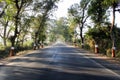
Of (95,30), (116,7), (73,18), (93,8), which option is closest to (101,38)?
(95,30)

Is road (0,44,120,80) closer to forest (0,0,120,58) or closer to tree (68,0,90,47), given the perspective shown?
forest (0,0,120,58)

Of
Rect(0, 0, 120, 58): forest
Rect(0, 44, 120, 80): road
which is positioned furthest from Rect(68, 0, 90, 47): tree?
Rect(0, 44, 120, 80): road

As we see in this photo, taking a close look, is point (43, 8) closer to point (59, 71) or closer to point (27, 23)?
point (27, 23)

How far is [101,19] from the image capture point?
180 ft

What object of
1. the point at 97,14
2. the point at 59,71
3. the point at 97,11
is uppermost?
the point at 97,11

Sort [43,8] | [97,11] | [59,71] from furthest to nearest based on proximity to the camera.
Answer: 1. [43,8]
2. [97,11]
3. [59,71]

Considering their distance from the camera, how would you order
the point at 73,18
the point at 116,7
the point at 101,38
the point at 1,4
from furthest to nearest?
the point at 73,18
the point at 101,38
the point at 1,4
the point at 116,7

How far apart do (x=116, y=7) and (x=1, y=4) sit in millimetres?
19939

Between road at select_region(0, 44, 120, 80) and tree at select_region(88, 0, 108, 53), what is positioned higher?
tree at select_region(88, 0, 108, 53)

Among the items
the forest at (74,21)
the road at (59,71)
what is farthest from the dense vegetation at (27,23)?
the road at (59,71)

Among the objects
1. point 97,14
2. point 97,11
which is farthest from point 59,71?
point 97,14

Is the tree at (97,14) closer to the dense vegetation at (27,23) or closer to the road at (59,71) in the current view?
the dense vegetation at (27,23)

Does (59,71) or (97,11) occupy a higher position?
(97,11)

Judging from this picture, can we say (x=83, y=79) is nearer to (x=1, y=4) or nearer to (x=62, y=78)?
(x=62, y=78)
